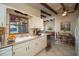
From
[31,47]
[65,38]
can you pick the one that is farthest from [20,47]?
[65,38]

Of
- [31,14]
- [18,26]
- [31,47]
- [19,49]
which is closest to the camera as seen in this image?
[19,49]

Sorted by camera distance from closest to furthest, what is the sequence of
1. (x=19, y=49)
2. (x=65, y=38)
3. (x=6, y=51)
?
(x=6, y=51), (x=19, y=49), (x=65, y=38)

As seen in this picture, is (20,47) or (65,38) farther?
(65,38)

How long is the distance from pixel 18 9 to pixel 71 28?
2.19 m

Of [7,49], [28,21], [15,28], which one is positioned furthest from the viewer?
[28,21]

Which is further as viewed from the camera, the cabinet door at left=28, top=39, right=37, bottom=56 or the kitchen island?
the cabinet door at left=28, top=39, right=37, bottom=56

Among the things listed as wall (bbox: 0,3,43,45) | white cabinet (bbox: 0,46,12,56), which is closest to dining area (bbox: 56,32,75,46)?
wall (bbox: 0,3,43,45)

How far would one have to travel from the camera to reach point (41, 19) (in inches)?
171

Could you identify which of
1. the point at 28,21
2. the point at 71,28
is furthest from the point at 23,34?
the point at 71,28

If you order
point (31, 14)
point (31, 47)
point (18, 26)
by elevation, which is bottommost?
point (31, 47)

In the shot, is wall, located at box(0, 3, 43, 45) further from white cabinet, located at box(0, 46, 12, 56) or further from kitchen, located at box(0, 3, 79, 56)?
white cabinet, located at box(0, 46, 12, 56)

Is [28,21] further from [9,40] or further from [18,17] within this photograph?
[9,40]

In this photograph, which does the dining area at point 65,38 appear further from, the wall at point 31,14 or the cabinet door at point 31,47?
the cabinet door at point 31,47

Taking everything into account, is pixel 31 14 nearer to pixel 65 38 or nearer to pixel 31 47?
pixel 31 47
